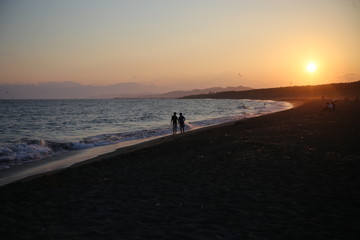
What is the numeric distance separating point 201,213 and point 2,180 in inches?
336

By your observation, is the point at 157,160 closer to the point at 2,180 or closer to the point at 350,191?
the point at 2,180

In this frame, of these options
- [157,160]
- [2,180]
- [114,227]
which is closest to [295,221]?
[114,227]

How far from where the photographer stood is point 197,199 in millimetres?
7059

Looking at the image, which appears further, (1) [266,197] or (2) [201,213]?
(1) [266,197]

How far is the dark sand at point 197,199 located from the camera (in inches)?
214

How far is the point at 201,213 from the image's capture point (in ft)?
20.4

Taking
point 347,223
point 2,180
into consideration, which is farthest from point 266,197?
point 2,180

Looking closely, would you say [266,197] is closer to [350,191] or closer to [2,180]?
[350,191]

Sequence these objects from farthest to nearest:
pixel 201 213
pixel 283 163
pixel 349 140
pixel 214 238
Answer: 1. pixel 349 140
2. pixel 283 163
3. pixel 201 213
4. pixel 214 238

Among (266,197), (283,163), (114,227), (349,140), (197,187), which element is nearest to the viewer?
(114,227)

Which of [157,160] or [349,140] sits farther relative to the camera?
[349,140]

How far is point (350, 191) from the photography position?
741 cm

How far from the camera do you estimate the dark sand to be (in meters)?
5.45

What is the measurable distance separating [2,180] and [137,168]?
16.7 ft
